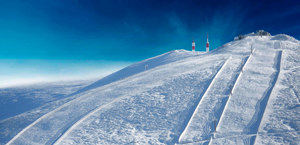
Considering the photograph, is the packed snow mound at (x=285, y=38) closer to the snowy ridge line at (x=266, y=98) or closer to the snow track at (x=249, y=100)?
the snow track at (x=249, y=100)

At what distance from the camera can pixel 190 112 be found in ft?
28.0

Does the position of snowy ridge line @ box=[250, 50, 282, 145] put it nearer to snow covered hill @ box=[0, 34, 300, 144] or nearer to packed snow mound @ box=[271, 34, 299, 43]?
snow covered hill @ box=[0, 34, 300, 144]

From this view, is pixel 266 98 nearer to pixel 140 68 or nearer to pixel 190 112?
pixel 190 112

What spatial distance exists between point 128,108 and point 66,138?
10.5ft

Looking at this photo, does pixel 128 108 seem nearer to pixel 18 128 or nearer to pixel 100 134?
pixel 100 134

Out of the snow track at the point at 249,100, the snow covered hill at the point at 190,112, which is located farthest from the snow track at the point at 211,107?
the snow track at the point at 249,100

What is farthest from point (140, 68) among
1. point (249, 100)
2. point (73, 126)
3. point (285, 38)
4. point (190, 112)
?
point (285, 38)

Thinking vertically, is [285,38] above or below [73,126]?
above

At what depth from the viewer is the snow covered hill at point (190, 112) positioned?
23.1ft

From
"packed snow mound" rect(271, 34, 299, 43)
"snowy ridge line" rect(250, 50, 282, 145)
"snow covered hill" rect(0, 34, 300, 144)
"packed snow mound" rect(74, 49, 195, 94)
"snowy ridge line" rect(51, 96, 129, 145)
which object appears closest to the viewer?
"snow covered hill" rect(0, 34, 300, 144)

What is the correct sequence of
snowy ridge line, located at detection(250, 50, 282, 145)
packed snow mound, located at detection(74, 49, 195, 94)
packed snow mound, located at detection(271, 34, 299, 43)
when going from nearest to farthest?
snowy ridge line, located at detection(250, 50, 282, 145)
packed snow mound, located at detection(74, 49, 195, 94)
packed snow mound, located at detection(271, 34, 299, 43)

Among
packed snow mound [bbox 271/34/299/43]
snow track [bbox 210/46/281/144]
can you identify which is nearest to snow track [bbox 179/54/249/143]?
snow track [bbox 210/46/281/144]

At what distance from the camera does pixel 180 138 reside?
6.97 m

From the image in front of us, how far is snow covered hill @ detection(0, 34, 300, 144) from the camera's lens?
7031 millimetres
